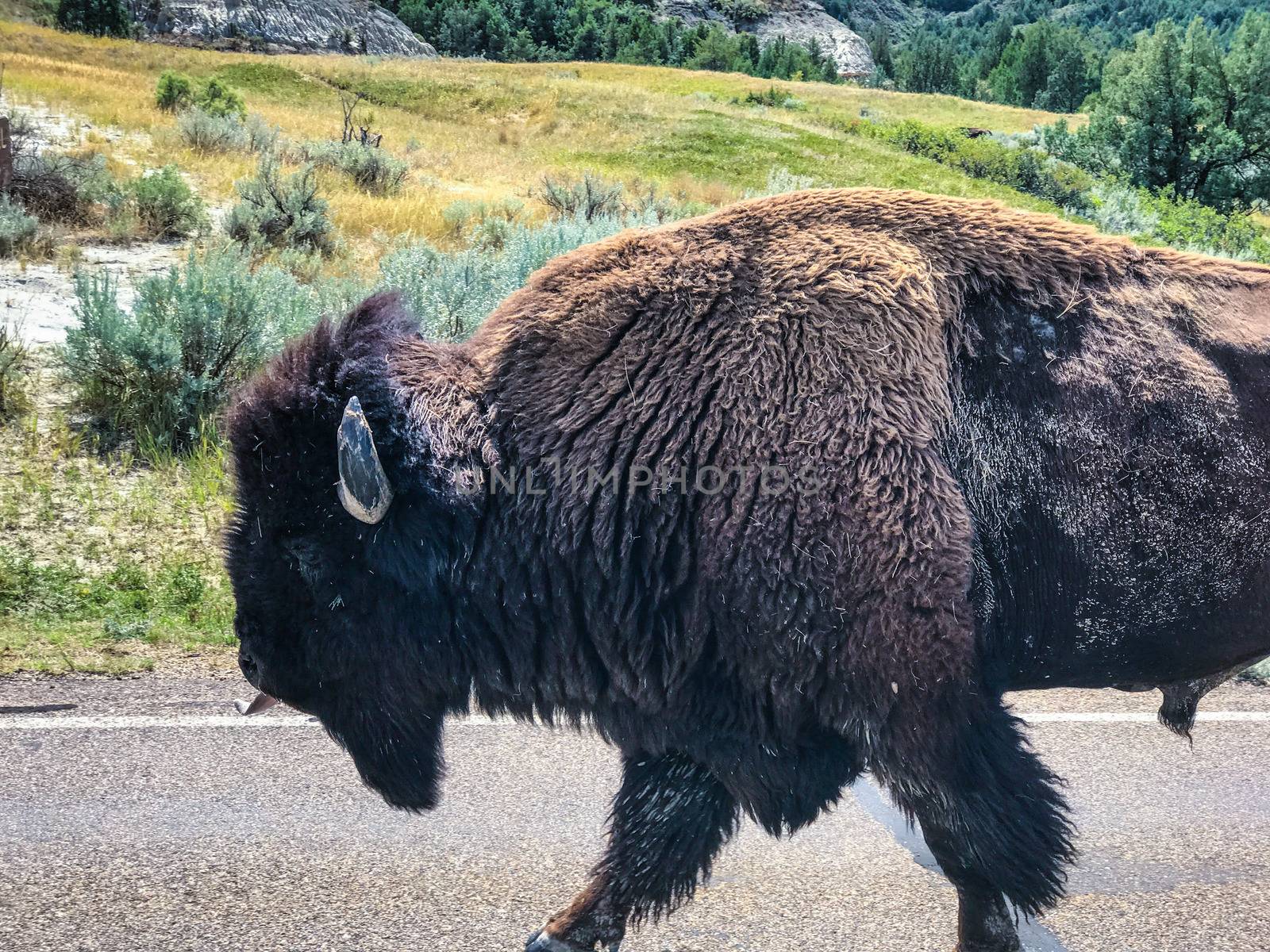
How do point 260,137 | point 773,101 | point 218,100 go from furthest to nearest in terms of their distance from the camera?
point 773,101
point 218,100
point 260,137

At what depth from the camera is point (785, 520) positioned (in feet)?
8.45

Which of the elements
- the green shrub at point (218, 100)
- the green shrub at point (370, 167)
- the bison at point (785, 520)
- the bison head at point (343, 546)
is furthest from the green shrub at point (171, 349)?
the green shrub at point (218, 100)

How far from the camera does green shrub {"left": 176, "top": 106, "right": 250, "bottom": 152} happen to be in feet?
65.0

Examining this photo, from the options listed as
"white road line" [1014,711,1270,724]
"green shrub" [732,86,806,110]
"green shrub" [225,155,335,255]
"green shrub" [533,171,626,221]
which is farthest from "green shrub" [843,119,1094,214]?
"white road line" [1014,711,1270,724]

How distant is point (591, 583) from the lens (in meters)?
2.77

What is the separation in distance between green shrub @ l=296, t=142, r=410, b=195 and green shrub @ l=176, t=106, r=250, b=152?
1.36 metres

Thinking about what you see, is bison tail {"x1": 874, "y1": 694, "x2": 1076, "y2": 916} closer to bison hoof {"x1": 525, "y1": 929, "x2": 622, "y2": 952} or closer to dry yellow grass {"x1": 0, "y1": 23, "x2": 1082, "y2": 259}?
Answer: bison hoof {"x1": 525, "y1": 929, "x2": 622, "y2": 952}

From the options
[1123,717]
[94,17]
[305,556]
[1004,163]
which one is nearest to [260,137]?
[1004,163]

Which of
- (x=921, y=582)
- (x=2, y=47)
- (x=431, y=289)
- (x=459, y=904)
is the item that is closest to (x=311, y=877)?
(x=459, y=904)

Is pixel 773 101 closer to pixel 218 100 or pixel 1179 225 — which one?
pixel 218 100

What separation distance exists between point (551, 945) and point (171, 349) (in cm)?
618

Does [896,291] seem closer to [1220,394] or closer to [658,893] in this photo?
[1220,394]

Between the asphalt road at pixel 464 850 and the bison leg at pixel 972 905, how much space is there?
0.24 metres

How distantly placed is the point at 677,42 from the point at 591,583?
118 metres
